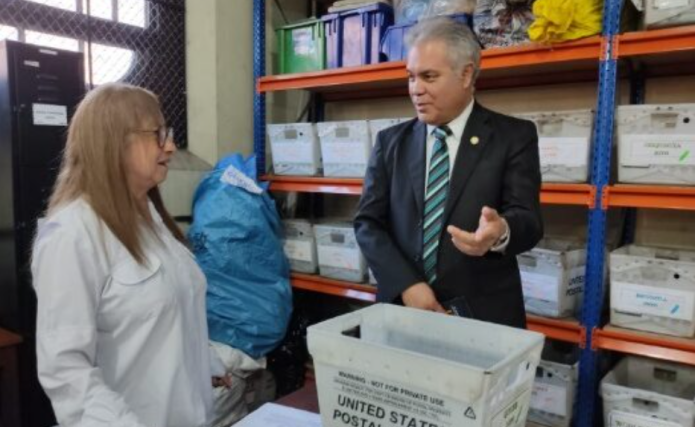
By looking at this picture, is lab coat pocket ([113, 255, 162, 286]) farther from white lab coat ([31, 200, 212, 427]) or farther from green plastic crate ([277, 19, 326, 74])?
green plastic crate ([277, 19, 326, 74])

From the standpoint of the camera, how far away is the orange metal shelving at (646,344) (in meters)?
1.86

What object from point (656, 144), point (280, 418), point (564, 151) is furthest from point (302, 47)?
point (280, 418)

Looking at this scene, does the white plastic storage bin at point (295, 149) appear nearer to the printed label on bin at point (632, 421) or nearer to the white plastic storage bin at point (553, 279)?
the white plastic storage bin at point (553, 279)

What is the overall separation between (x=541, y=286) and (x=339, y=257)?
3.34 feet

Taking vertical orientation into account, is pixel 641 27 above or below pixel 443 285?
above

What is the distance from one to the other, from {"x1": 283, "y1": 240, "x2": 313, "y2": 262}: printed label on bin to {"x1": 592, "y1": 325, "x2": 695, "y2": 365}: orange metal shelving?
4.75 feet

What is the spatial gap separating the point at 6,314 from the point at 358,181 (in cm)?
159

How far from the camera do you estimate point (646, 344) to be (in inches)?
76.6

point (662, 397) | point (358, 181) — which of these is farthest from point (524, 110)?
point (662, 397)

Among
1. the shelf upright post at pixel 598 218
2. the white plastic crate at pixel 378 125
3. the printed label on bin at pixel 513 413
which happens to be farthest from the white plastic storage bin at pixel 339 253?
the printed label on bin at pixel 513 413

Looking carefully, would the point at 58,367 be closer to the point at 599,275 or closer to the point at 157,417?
the point at 157,417

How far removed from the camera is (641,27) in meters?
2.06

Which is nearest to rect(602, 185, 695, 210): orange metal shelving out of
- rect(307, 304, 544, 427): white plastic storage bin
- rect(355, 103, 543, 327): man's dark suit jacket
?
rect(355, 103, 543, 327): man's dark suit jacket

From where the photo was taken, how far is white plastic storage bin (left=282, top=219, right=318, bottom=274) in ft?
9.39
